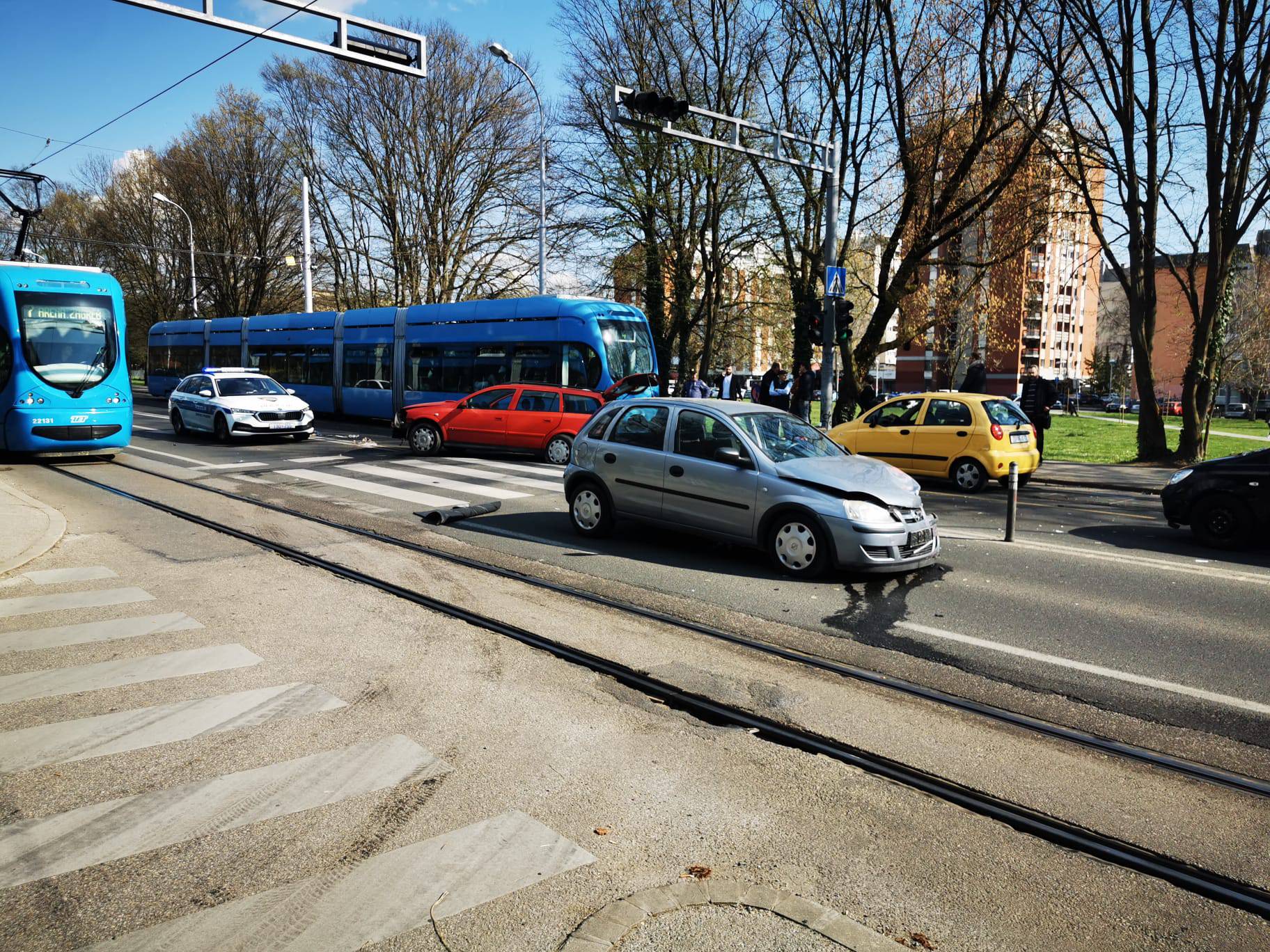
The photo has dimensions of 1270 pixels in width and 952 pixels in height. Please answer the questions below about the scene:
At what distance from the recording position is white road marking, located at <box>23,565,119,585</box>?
7.56 meters

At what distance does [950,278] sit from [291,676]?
103ft

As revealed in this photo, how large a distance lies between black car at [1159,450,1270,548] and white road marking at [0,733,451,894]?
8828 mm

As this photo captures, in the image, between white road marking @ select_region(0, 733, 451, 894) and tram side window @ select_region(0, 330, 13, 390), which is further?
tram side window @ select_region(0, 330, 13, 390)

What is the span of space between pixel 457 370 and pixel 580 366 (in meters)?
4.16

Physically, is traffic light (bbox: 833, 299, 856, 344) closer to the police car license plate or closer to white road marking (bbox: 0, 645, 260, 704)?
the police car license plate

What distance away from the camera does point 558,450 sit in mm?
16672

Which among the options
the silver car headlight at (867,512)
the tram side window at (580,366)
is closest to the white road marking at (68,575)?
the silver car headlight at (867,512)

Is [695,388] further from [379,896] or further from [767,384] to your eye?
[379,896]

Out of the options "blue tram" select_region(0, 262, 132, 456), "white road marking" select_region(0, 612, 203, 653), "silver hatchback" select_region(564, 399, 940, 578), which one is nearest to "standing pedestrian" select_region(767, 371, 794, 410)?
"silver hatchback" select_region(564, 399, 940, 578)

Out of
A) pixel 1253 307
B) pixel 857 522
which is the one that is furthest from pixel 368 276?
pixel 1253 307

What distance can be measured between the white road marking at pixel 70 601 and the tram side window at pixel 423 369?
16037 mm

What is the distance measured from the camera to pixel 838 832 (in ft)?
11.7

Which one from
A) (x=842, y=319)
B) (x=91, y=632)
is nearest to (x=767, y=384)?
(x=842, y=319)

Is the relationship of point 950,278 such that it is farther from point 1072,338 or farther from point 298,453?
point 1072,338
